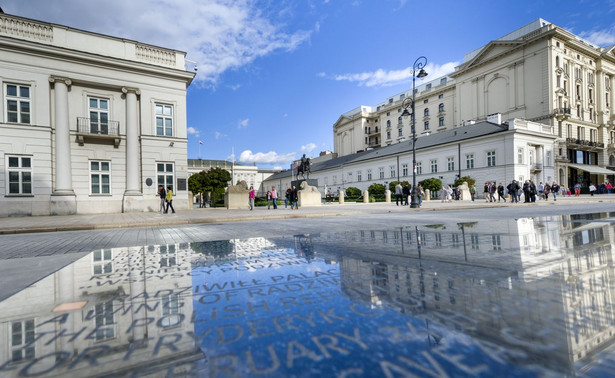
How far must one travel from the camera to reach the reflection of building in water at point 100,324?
1619 millimetres

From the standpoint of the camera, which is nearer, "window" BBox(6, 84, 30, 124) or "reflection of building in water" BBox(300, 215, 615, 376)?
"reflection of building in water" BBox(300, 215, 615, 376)

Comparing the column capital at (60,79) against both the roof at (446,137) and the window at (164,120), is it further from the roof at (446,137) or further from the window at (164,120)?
the roof at (446,137)

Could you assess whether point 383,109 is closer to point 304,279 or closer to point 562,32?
point 562,32

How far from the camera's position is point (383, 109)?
84.7 m

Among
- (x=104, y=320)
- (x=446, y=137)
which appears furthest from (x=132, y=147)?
(x=446, y=137)

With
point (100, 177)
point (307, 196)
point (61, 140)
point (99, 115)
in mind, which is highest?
point (99, 115)

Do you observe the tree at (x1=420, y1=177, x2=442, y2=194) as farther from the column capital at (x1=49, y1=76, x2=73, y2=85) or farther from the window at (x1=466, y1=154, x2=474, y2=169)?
the column capital at (x1=49, y1=76, x2=73, y2=85)

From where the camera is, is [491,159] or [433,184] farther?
[433,184]

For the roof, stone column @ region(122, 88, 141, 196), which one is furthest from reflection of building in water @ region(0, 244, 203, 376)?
the roof

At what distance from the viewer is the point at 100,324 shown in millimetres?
2135

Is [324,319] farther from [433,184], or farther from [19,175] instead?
[433,184]

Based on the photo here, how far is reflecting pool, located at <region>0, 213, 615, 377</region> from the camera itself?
4.99 ft

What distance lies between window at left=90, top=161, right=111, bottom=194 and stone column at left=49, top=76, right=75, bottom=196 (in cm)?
120

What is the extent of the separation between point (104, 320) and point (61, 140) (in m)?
22.2
